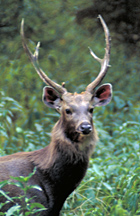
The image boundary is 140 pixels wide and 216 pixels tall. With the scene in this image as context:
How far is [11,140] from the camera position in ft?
21.1

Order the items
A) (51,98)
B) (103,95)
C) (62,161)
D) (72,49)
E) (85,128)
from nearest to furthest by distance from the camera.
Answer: (85,128) < (62,161) < (51,98) < (103,95) < (72,49)

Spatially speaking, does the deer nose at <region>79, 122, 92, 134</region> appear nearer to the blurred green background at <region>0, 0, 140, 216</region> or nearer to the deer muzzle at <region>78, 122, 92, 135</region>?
the deer muzzle at <region>78, 122, 92, 135</region>

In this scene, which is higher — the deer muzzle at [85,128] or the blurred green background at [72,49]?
the deer muzzle at [85,128]


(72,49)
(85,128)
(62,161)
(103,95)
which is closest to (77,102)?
(85,128)

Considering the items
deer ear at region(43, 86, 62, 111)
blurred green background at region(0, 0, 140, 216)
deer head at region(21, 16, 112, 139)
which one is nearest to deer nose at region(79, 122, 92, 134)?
deer head at region(21, 16, 112, 139)

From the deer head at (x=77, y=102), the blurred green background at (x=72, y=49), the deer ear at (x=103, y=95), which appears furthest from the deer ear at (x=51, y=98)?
the blurred green background at (x=72, y=49)

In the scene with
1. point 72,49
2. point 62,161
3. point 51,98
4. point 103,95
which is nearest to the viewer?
point 62,161

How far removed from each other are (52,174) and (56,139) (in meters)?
0.36

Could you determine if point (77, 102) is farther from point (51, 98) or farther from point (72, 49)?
point (72, 49)

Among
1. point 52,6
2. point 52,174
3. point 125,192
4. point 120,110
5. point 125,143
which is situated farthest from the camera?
point 52,6

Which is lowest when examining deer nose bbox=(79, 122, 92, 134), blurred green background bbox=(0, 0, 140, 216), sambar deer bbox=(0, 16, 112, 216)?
blurred green background bbox=(0, 0, 140, 216)

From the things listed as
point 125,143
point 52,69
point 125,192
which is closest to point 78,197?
point 125,192

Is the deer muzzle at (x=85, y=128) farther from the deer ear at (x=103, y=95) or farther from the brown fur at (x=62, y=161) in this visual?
the deer ear at (x=103, y=95)

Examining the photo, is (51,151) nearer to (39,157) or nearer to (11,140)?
(39,157)
